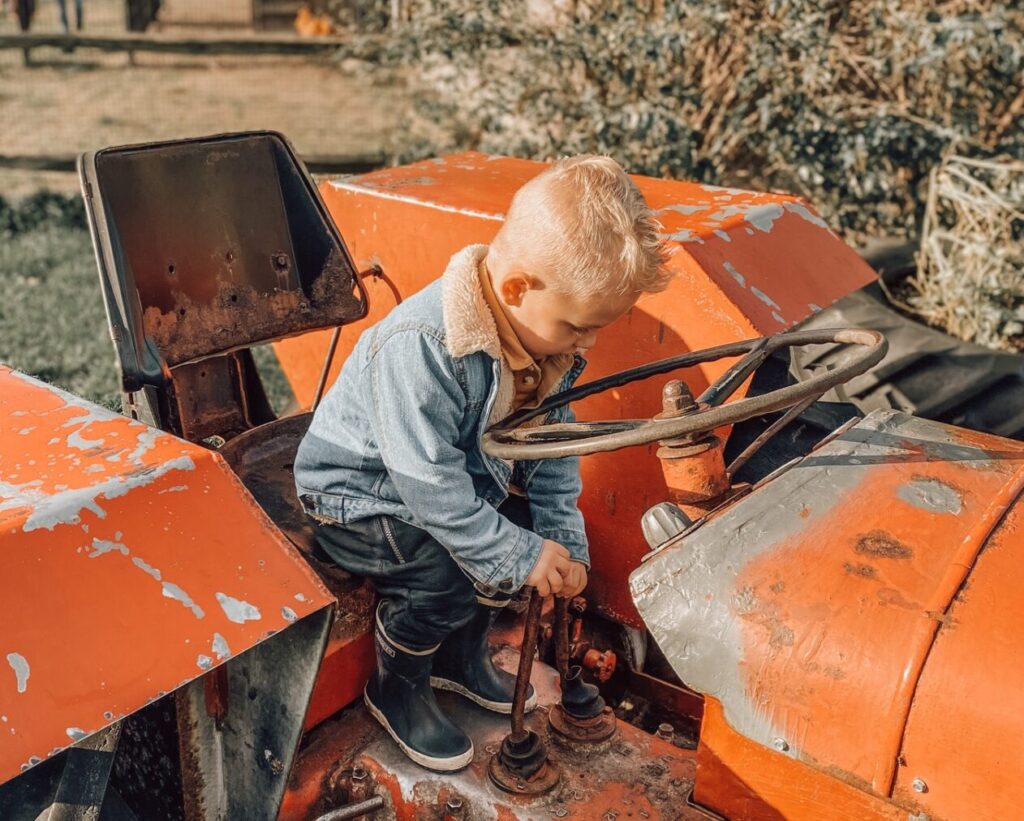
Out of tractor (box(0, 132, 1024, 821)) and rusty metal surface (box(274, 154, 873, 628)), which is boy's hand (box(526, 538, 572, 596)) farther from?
rusty metal surface (box(274, 154, 873, 628))

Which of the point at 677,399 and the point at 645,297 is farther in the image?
the point at 645,297

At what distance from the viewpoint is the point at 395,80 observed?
25.3 ft

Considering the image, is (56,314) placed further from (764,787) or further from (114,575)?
(764,787)

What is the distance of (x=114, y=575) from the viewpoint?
1.23m

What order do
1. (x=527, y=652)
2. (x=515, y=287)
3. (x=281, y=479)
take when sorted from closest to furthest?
(x=515, y=287), (x=527, y=652), (x=281, y=479)

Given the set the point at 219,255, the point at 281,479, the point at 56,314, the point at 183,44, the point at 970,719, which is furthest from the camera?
the point at 183,44

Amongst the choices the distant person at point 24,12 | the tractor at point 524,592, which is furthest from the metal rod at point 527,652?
the distant person at point 24,12

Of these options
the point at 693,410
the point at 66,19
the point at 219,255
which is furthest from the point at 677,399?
the point at 66,19

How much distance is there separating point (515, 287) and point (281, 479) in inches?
27.9

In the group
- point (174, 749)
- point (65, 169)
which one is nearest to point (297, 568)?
point (174, 749)

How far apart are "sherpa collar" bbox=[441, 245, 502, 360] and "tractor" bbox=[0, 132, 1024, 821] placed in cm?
→ 13

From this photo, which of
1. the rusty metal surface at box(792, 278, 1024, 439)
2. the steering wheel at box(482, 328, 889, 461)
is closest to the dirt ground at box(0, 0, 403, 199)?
the rusty metal surface at box(792, 278, 1024, 439)

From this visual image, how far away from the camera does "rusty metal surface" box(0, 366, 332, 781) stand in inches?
44.6

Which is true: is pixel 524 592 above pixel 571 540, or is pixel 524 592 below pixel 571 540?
below
